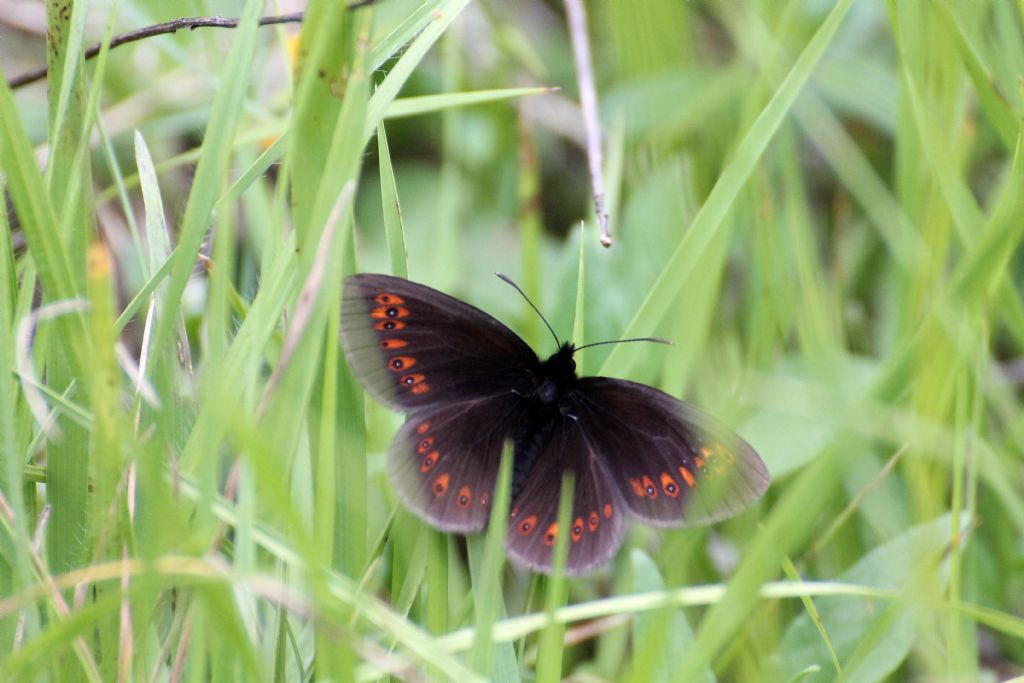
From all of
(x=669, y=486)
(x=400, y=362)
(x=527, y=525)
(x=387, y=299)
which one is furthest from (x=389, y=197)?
(x=669, y=486)

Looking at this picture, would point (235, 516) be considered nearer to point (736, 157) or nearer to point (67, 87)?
point (67, 87)

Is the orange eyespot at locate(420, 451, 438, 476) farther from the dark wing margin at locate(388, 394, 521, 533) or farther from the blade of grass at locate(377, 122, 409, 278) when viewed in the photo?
the blade of grass at locate(377, 122, 409, 278)

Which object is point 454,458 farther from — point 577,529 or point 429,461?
point 577,529

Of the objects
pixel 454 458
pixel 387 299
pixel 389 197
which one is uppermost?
pixel 389 197

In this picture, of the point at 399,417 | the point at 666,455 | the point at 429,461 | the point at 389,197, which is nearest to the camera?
the point at 389,197

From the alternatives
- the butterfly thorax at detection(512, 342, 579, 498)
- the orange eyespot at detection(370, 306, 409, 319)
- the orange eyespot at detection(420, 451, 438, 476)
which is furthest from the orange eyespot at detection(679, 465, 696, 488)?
the orange eyespot at detection(370, 306, 409, 319)

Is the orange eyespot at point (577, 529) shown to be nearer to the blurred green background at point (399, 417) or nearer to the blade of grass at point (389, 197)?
the blurred green background at point (399, 417)

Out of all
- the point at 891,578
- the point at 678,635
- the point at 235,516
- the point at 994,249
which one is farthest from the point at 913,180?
the point at 235,516
